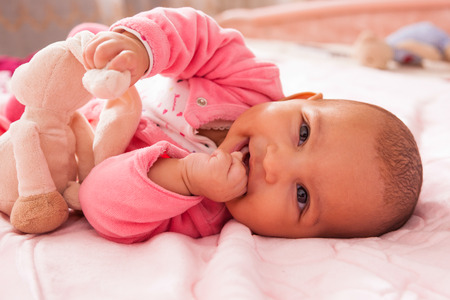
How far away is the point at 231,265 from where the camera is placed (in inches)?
23.3

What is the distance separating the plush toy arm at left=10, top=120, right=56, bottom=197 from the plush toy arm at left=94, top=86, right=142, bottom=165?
11 centimetres

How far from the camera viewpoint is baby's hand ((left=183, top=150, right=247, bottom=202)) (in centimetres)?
74

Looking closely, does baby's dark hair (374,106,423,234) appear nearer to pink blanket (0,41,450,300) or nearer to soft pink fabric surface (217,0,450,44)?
pink blanket (0,41,450,300)

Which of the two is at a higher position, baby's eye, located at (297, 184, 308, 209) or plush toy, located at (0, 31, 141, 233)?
plush toy, located at (0, 31, 141, 233)

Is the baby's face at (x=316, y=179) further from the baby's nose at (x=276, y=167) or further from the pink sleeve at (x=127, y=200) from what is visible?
the pink sleeve at (x=127, y=200)

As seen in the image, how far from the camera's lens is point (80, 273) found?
1.96 ft

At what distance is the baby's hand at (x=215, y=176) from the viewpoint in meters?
0.74

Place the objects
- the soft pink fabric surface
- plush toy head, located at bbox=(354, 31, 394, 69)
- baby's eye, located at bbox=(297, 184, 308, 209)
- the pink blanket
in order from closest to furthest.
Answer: the pink blanket < baby's eye, located at bbox=(297, 184, 308, 209) < plush toy head, located at bbox=(354, 31, 394, 69) < the soft pink fabric surface

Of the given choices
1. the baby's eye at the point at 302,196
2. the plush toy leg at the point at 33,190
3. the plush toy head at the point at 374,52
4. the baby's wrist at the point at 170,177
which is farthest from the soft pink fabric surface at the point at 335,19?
the plush toy leg at the point at 33,190

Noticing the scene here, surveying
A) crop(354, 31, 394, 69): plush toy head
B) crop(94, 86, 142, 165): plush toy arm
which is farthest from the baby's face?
crop(354, 31, 394, 69): plush toy head

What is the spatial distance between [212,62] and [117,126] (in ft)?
0.92

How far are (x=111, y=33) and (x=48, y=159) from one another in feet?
0.82

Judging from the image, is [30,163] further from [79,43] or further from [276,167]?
[276,167]

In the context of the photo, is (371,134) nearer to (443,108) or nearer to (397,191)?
(397,191)
